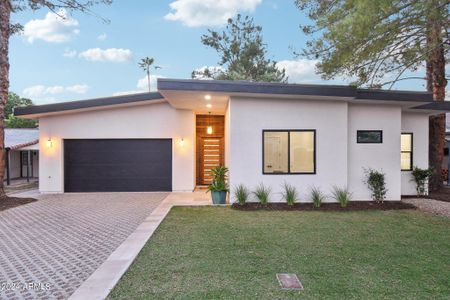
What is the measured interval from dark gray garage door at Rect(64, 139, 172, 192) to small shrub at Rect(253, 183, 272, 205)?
4.09 m

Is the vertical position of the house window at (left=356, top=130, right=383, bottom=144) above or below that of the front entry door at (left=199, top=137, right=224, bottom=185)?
above

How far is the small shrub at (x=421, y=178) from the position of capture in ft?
29.6

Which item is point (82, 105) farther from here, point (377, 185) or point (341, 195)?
point (377, 185)

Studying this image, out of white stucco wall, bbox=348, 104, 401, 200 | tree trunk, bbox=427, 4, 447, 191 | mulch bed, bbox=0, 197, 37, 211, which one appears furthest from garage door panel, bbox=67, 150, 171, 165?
tree trunk, bbox=427, 4, 447, 191

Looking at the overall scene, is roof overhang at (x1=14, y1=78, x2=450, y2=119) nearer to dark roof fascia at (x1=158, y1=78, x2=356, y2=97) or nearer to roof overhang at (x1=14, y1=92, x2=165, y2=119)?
dark roof fascia at (x1=158, y1=78, x2=356, y2=97)

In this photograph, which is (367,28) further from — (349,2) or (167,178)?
Result: (167,178)

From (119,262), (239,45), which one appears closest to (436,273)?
(119,262)

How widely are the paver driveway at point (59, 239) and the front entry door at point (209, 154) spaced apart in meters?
3.49

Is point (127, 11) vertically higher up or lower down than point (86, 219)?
higher up

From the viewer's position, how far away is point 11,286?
3.27 m

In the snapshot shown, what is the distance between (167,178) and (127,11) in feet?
22.7

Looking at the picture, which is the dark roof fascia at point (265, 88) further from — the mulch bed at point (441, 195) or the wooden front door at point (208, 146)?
the wooden front door at point (208, 146)

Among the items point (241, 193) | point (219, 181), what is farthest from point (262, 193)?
point (219, 181)

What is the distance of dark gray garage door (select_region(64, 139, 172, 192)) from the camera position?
10656mm
